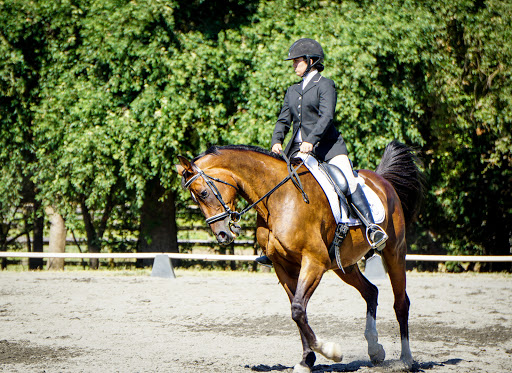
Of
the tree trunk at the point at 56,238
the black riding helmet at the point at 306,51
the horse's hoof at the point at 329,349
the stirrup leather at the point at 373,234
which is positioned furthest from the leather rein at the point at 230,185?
the tree trunk at the point at 56,238

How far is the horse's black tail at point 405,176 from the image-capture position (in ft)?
25.5

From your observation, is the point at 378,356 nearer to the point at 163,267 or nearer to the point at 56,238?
the point at 163,267

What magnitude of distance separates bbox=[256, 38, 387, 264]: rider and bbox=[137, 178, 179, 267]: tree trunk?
1246 cm

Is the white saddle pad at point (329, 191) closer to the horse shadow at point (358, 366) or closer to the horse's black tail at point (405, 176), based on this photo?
the horse shadow at point (358, 366)

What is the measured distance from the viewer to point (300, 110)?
6.23m

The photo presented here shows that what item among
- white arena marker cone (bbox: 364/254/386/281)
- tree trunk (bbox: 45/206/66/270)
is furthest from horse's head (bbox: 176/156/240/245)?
tree trunk (bbox: 45/206/66/270)

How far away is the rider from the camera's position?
237 inches

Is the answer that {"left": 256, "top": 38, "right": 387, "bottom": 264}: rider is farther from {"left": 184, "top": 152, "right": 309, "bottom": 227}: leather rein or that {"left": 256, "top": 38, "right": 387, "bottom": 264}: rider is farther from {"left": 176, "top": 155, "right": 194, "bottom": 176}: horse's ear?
{"left": 176, "top": 155, "right": 194, "bottom": 176}: horse's ear

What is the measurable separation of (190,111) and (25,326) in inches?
332

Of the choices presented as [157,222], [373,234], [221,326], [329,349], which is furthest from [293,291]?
[157,222]

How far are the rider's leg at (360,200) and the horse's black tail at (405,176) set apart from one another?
1636 millimetres

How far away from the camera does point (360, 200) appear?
6.20 m

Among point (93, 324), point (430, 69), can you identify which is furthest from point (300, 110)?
point (430, 69)

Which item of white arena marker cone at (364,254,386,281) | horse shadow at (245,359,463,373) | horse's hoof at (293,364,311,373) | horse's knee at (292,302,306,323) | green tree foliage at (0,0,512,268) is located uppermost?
green tree foliage at (0,0,512,268)
